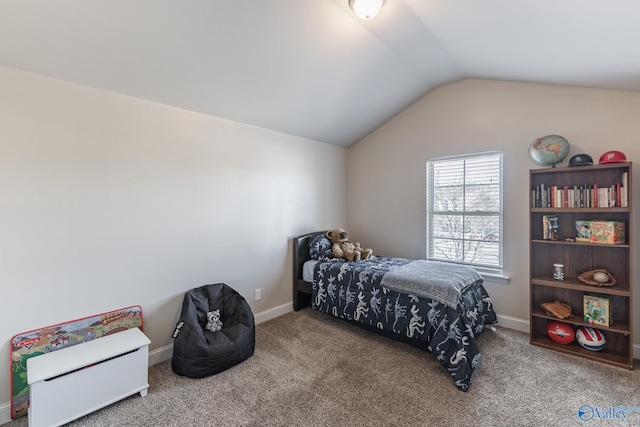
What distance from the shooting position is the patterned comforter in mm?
2121

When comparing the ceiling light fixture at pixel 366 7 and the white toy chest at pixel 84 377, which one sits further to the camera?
the ceiling light fixture at pixel 366 7

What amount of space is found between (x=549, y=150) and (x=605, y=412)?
198 centimetres

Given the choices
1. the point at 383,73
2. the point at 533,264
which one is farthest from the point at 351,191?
the point at 533,264

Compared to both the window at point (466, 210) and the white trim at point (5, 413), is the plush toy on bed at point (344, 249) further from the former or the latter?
the white trim at point (5, 413)

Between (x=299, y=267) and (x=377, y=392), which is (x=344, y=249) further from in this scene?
(x=377, y=392)

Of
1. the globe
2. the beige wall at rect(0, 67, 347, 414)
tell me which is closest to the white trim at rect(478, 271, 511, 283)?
the globe

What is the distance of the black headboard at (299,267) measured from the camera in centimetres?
349

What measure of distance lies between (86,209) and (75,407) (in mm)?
1249

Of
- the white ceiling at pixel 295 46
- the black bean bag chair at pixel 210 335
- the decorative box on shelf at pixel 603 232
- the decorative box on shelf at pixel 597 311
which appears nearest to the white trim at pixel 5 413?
the black bean bag chair at pixel 210 335

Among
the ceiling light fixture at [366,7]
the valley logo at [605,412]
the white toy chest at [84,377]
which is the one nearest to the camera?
the white toy chest at [84,377]

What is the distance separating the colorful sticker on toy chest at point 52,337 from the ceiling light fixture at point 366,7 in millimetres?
2751

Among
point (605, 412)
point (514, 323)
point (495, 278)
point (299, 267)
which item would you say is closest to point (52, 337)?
point (299, 267)

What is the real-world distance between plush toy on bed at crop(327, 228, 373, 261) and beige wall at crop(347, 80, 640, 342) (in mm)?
578

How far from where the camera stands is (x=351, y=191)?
4.31 metres
